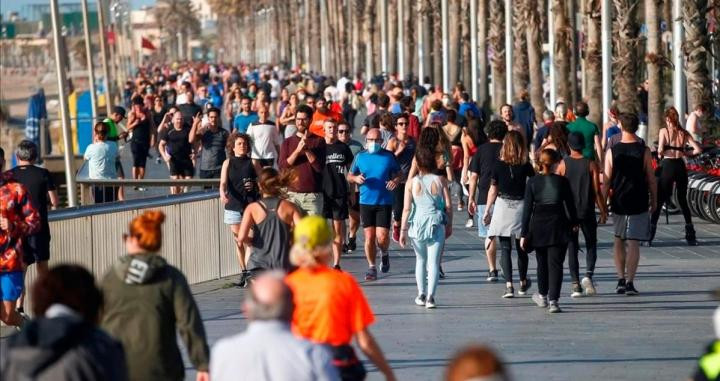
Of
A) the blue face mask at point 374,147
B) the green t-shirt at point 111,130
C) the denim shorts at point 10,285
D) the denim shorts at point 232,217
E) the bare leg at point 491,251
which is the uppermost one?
the blue face mask at point 374,147

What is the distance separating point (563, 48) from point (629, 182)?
774 inches

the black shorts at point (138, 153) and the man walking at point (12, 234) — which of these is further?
the black shorts at point (138, 153)

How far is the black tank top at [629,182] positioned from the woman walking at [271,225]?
4455mm

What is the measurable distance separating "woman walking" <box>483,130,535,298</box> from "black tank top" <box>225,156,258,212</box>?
94.4 inches

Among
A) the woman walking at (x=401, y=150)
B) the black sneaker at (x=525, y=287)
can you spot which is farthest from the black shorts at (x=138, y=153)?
the black sneaker at (x=525, y=287)

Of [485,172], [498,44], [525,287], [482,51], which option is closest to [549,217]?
[525,287]

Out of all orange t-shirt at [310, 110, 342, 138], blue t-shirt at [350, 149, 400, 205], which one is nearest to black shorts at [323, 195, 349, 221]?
blue t-shirt at [350, 149, 400, 205]

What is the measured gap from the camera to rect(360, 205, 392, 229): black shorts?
55.1 feet

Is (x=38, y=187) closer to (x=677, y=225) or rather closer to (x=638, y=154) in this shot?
(x=638, y=154)

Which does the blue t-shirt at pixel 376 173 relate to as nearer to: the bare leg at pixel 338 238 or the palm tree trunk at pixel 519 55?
the bare leg at pixel 338 238

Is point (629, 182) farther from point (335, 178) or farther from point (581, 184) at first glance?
point (335, 178)

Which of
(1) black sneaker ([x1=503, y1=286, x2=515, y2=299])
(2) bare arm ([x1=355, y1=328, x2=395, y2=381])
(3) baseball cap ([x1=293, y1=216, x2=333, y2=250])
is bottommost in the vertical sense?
(1) black sneaker ([x1=503, y1=286, x2=515, y2=299])

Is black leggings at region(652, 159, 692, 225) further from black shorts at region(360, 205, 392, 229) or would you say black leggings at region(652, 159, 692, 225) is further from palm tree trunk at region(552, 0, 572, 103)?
palm tree trunk at region(552, 0, 572, 103)

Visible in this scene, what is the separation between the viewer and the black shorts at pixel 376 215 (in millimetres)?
16781
